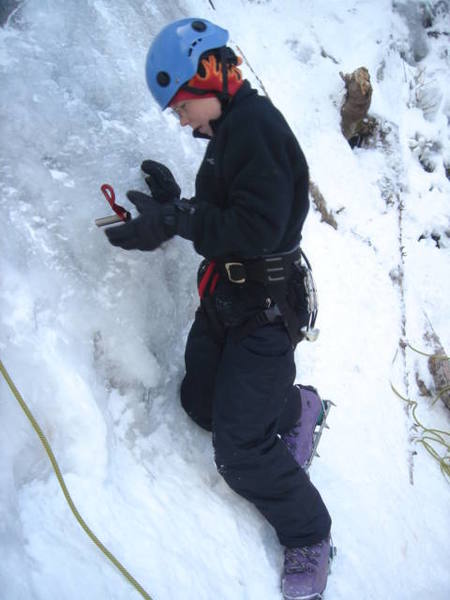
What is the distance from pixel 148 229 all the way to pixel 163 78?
1.69 feet

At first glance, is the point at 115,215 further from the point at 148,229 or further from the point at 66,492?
the point at 66,492

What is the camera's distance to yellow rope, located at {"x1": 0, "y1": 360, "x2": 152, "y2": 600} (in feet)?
4.92

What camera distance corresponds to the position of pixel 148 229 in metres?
1.72

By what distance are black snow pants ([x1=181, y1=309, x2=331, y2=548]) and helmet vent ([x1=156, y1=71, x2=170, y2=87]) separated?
3.19 ft

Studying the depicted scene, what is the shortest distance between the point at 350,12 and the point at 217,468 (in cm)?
578

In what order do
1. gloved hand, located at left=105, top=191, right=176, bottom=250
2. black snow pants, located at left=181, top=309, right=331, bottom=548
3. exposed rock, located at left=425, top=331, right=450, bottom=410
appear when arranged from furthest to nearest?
exposed rock, located at left=425, top=331, right=450, bottom=410
black snow pants, located at left=181, top=309, right=331, bottom=548
gloved hand, located at left=105, top=191, right=176, bottom=250

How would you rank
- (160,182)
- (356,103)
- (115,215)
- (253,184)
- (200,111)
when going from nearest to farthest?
(253,184) < (200,111) < (115,215) < (160,182) < (356,103)

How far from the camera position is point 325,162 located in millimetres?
4348

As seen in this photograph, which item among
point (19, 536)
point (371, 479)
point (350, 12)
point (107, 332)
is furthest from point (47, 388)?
point (350, 12)


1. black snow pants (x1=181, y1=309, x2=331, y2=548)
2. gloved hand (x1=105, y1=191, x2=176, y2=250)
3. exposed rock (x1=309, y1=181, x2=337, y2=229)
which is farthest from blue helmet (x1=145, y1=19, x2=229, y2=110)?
exposed rock (x1=309, y1=181, x2=337, y2=229)

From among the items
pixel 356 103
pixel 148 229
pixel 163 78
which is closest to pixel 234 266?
pixel 148 229

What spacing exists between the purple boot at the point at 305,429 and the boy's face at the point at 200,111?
4.64 ft

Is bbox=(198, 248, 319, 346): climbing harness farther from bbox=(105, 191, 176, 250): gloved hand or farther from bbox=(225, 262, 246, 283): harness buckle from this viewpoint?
bbox=(105, 191, 176, 250): gloved hand

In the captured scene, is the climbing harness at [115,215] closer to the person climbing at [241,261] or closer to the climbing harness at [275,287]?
the person climbing at [241,261]
